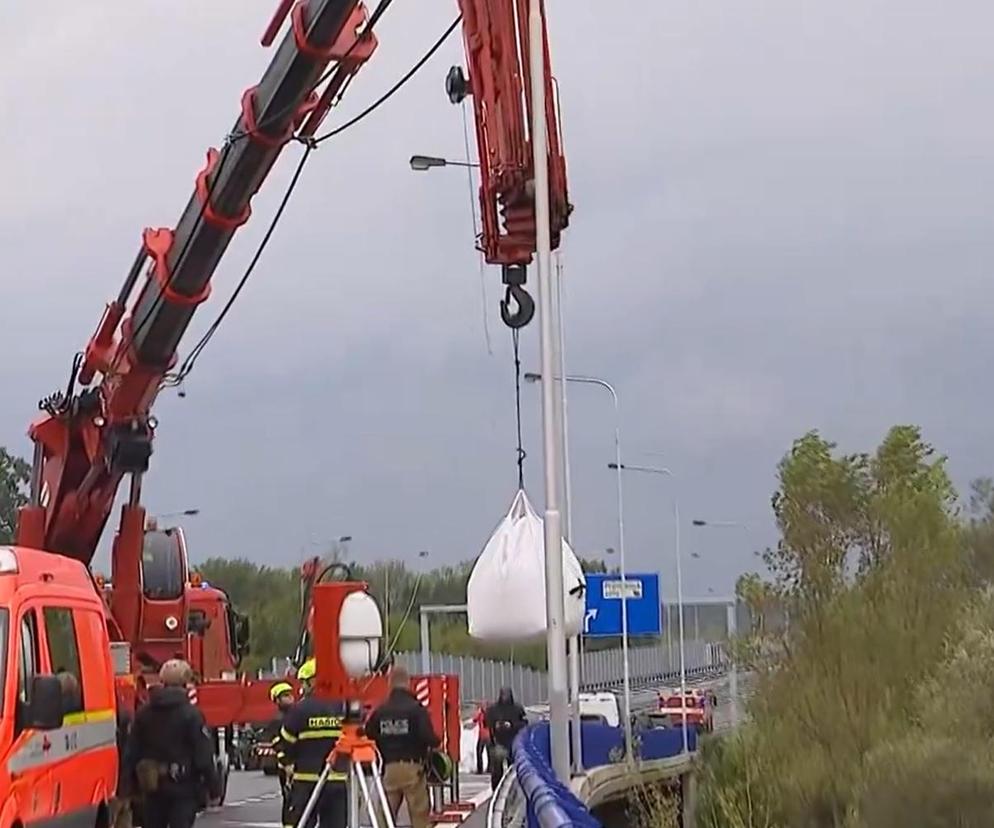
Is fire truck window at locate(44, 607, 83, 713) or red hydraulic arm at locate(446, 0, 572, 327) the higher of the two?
red hydraulic arm at locate(446, 0, 572, 327)

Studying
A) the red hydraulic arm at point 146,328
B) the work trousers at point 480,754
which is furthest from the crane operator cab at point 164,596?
the work trousers at point 480,754

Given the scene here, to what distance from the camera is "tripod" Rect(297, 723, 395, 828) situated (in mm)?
13781

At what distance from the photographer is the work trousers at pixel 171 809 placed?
13688 millimetres

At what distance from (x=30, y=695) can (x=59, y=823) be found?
1.28 meters

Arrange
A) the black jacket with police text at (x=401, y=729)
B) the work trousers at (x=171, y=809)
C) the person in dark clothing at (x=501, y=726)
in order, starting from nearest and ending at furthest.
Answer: the work trousers at (x=171, y=809) < the black jacket with police text at (x=401, y=729) < the person in dark clothing at (x=501, y=726)

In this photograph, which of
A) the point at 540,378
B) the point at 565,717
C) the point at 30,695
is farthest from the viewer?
the point at 540,378

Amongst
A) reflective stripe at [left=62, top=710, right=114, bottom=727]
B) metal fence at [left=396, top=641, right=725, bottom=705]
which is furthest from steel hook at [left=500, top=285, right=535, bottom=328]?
metal fence at [left=396, top=641, right=725, bottom=705]

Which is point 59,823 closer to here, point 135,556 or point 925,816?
point 925,816

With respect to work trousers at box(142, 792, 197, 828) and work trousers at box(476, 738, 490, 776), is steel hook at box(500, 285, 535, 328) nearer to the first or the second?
work trousers at box(142, 792, 197, 828)

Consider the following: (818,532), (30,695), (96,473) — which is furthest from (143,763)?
(818,532)

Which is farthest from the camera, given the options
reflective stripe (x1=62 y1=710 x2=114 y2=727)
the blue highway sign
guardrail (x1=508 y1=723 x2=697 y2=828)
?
the blue highway sign

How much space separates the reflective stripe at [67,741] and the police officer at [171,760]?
26 centimetres

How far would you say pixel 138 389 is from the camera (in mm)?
20219

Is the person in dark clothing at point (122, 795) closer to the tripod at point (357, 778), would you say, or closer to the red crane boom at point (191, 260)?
the tripod at point (357, 778)
